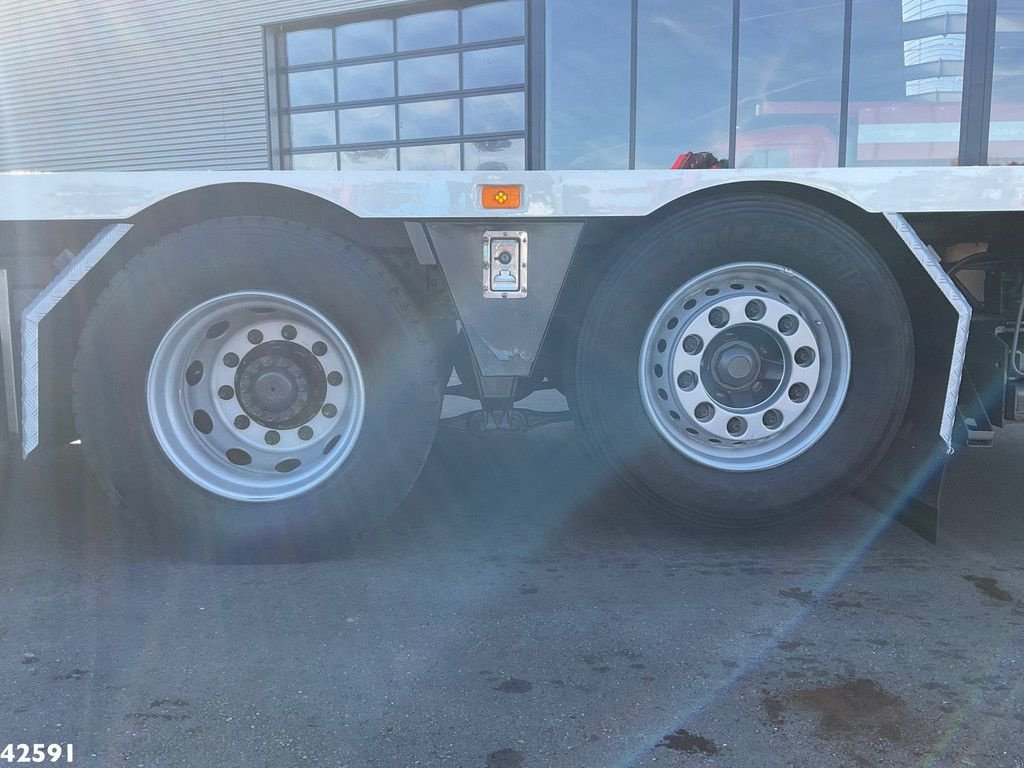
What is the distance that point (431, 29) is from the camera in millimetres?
9008

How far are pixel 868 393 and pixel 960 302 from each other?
452mm

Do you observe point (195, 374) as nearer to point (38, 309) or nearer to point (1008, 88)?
point (38, 309)

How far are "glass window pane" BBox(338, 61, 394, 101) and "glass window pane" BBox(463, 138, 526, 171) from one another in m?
1.55

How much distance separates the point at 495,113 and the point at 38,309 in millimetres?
7172

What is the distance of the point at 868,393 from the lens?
270 centimetres

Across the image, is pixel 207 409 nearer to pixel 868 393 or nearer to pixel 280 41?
pixel 868 393

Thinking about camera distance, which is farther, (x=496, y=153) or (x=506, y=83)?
(x=496, y=153)

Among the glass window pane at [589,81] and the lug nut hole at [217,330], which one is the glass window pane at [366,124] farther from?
the lug nut hole at [217,330]

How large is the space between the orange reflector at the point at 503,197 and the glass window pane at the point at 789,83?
2452 millimetres

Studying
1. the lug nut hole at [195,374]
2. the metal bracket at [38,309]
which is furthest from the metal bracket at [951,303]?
the metal bracket at [38,309]

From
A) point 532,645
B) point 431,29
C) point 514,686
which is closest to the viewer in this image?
point 514,686

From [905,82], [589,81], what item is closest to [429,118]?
[589,81]

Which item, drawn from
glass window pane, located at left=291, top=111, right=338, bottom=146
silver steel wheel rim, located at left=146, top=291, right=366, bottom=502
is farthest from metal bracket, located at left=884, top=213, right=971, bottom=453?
glass window pane, located at left=291, top=111, right=338, bottom=146

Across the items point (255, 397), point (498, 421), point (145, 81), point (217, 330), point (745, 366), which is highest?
point (145, 81)
